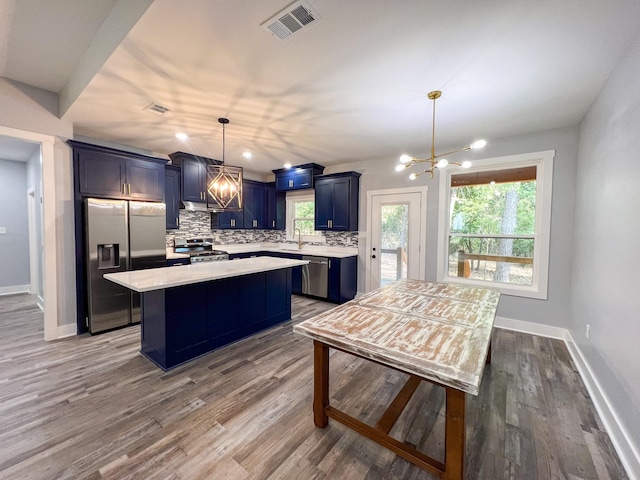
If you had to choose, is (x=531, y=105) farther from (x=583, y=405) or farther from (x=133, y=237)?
(x=133, y=237)

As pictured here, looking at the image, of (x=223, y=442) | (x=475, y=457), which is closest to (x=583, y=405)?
(x=475, y=457)

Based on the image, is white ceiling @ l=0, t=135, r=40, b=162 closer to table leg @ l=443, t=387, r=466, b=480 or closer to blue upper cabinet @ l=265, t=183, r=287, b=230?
blue upper cabinet @ l=265, t=183, r=287, b=230

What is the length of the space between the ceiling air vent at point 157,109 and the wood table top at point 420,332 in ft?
8.62

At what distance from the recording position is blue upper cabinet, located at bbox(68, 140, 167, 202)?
317 cm

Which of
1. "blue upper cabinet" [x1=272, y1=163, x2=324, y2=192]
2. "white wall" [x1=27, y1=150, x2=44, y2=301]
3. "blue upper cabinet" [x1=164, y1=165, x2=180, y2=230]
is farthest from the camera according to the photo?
"blue upper cabinet" [x1=272, y1=163, x2=324, y2=192]

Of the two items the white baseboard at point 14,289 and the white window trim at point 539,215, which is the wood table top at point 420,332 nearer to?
the white window trim at point 539,215

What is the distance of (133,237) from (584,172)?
17.6 feet

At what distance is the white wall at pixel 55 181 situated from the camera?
2.76 m

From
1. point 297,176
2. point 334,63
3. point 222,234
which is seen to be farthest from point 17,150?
point 334,63

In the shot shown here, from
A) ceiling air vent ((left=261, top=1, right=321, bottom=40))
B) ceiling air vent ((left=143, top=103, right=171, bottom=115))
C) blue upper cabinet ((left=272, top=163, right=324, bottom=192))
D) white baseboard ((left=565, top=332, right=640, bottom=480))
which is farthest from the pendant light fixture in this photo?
white baseboard ((left=565, top=332, right=640, bottom=480))

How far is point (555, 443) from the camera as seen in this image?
1.67 m

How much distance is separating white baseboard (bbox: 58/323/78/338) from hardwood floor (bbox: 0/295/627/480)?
0.31 m

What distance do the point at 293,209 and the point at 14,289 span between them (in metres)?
5.50

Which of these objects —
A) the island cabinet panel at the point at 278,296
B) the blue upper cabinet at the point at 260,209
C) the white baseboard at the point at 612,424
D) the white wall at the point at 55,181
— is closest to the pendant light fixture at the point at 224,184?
the island cabinet panel at the point at 278,296
